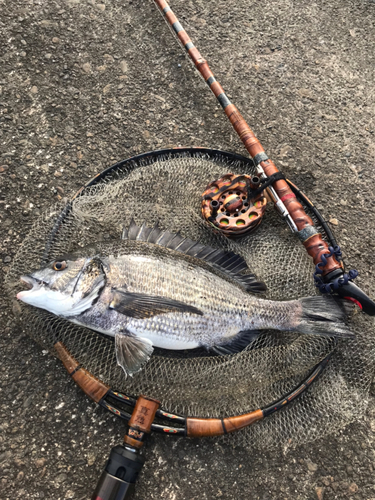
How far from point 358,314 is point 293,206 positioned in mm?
883

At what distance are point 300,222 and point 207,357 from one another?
106 cm

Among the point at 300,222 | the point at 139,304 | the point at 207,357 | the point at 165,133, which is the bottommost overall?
the point at 207,357

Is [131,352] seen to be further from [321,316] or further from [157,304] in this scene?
[321,316]

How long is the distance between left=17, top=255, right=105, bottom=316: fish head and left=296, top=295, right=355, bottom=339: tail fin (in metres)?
1.25

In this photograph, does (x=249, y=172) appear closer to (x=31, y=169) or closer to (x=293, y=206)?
(x=293, y=206)

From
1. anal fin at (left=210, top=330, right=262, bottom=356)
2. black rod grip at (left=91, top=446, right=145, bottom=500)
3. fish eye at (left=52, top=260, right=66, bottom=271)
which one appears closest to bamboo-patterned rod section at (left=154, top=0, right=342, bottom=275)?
anal fin at (left=210, top=330, right=262, bottom=356)

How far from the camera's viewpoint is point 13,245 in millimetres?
2787

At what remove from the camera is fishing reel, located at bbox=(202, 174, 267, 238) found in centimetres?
256

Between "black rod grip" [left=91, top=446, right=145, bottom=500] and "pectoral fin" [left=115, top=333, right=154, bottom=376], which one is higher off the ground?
"pectoral fin" [left=115, top=333, right=154, bottom=376]

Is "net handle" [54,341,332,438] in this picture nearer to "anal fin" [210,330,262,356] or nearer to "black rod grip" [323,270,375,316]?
"anal fin" [210,330,262,356]

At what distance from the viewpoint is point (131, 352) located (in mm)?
2246

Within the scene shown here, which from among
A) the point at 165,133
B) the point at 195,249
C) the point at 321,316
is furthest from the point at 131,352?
the point at 165,133

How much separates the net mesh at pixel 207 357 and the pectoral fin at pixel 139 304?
1.06 ft

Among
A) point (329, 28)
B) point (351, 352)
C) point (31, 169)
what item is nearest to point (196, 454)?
point (351, 352)
